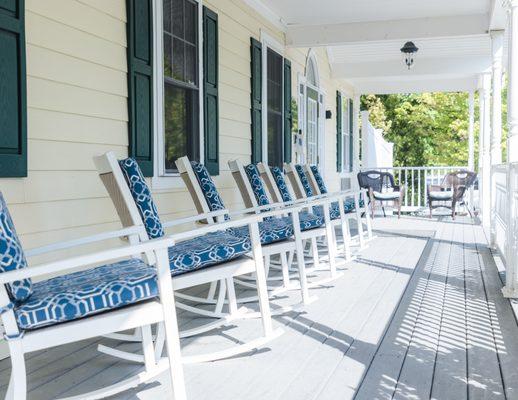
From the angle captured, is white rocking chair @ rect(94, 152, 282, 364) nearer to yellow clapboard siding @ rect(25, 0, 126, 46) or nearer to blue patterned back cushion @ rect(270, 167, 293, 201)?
yellow clapboard siding @ rect(25, 0, 126, 46)

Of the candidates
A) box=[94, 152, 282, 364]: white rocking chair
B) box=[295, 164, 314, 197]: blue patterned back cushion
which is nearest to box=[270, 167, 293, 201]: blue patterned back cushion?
box=[295, 164, 314, 197]: blue patterned back cushion

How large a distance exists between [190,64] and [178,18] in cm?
38

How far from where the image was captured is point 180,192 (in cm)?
477

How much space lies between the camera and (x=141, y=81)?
4047 millimetres

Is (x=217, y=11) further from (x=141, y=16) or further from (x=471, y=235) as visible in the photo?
(x=471, y=235)

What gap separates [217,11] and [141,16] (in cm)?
157

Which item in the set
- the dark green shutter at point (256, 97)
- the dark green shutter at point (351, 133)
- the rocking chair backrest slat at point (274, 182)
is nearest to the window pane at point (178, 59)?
the rocking chair backrest slat at point (274, 182)

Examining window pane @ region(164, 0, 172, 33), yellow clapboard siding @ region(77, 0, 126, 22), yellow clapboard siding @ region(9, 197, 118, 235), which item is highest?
window pane @ region(164, 0, 172, 33)

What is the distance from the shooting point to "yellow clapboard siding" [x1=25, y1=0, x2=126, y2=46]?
125 inches

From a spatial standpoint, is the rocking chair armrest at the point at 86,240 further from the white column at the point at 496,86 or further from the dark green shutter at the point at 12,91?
the white column at the point at 496,86

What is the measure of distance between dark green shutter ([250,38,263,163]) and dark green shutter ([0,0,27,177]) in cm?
366

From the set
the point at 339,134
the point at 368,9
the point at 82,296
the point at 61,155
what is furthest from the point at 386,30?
the point at 82,296

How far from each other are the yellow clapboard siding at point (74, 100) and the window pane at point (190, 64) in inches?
43.6

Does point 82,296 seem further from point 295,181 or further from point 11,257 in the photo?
point 295,181
